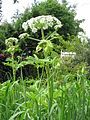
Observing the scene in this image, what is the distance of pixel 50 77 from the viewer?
2.61 metres

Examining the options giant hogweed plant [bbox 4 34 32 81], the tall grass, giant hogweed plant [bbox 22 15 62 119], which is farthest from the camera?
giant hogweed plant [bbox 4 34 32 81]

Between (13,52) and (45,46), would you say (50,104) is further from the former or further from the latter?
(13,52)

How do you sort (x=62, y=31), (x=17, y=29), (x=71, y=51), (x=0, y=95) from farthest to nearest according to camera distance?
(x=62, y=31)
(x=17, y=29)
(x=71, y=51)
(x=0, y=95)

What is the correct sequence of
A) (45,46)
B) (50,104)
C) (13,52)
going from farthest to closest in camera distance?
(13,52), (45,46), (50,104)

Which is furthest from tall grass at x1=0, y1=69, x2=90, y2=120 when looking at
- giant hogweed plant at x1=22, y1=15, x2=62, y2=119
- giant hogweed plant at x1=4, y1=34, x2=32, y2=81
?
giant hogweed plant at x1=4, y1=34, x2=32, y2=81

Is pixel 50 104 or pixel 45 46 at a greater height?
pixel 45 46

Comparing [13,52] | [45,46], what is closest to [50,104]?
[45,46]

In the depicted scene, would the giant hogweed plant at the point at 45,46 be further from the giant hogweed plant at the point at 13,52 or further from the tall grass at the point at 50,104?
the giant hogweed plant at the point at 13,52

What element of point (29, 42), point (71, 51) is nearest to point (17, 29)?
point (29, 42)

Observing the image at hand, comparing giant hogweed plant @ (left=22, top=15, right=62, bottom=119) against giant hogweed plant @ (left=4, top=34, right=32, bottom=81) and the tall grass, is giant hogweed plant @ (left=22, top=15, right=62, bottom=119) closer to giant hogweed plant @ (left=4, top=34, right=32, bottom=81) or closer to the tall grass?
the tall grass

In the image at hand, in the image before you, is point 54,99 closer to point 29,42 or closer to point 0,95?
point 0,95

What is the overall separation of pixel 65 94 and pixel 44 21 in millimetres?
505

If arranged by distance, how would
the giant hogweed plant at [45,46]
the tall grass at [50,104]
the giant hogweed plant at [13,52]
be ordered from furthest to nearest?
→ the giant hogweed plant at [13,52] → the giant hogweed plant at [45,46] → the tall grass at [50,104]

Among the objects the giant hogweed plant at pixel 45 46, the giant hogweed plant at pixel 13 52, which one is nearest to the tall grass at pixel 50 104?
the giant hogweed plant at pixel 45 46
